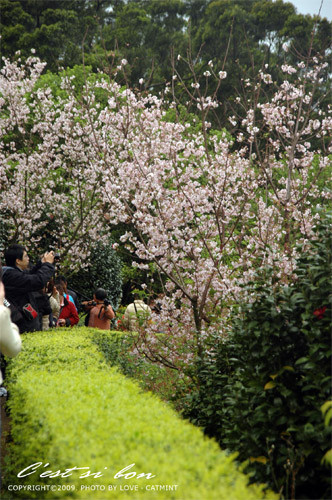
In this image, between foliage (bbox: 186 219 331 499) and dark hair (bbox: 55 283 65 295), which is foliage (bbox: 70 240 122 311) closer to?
dark hair (bbox: 55 283 65 295)

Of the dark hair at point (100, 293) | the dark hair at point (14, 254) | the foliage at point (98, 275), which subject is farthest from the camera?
the foliage at point (98, 275)

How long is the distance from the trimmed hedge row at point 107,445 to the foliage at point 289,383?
356mm

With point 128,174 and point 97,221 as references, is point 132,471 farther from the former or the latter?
point 97,221

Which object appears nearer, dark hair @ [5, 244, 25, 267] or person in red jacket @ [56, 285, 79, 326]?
dark hair @ [5, 244, 25, 267]

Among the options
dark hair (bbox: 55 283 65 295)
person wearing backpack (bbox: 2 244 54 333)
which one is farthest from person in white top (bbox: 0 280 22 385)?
dark hair (bbox: 55 283 65 295)

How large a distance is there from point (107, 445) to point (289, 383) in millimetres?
1391

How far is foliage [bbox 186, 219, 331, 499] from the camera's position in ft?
11.0

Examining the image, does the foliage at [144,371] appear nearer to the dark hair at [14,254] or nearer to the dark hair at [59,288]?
the dark hair at [59,288]

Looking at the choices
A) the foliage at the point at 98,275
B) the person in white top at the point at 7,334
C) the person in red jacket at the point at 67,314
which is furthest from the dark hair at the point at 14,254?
the foliage at the point at 98,275

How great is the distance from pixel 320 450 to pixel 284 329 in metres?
0.78

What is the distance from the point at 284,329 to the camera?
3781 mm

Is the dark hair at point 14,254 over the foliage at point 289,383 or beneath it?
over

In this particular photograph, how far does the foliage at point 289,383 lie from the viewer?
337 centimetres

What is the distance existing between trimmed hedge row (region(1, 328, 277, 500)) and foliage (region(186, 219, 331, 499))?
36 cm
